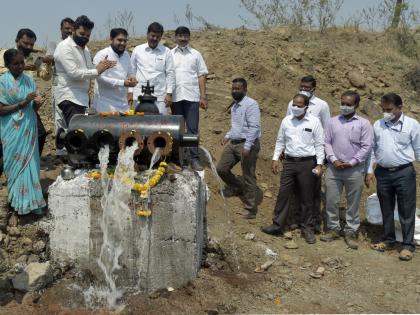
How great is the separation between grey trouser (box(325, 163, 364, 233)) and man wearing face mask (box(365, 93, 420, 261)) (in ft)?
0.51

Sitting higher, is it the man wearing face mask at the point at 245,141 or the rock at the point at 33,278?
the man wearing face mask at the point at 245,141

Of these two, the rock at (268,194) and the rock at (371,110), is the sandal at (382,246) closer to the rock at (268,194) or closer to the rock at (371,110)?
the rock at (268,194)

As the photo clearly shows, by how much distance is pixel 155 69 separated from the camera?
619 cm

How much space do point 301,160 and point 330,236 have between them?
3.21ft

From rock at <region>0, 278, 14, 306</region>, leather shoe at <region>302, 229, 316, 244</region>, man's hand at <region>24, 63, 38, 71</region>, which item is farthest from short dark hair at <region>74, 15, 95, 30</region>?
leather shoe at <region>302, 229, 316, 244</region>

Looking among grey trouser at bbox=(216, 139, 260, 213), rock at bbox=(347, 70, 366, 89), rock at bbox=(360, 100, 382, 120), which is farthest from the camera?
rock at bbox=(347, 70, 366, 89)

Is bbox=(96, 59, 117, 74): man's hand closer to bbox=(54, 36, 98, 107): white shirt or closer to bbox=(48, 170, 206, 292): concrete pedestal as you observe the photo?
bbox=(54, 36, 98, 107): white shirt

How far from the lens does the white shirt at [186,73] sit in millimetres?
6441

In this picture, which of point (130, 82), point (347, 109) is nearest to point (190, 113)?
point (130, 82)

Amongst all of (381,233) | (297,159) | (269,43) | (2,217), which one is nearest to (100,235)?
(2,217)

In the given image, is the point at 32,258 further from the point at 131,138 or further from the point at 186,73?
the point at 186,73

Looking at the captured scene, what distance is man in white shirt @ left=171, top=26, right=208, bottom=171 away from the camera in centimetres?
645

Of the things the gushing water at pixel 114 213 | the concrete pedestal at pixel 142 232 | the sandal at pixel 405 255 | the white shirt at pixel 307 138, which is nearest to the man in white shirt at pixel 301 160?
the white shirt at pixel 307 138

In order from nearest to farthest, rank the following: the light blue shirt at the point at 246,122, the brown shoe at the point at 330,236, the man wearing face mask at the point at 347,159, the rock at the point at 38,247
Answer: the rock at the point at 38,247 < the man wearing face mask at the point at 347,159 < the brown shoe at the point at 330,236 < the light blue shirt at the point at 246,122
